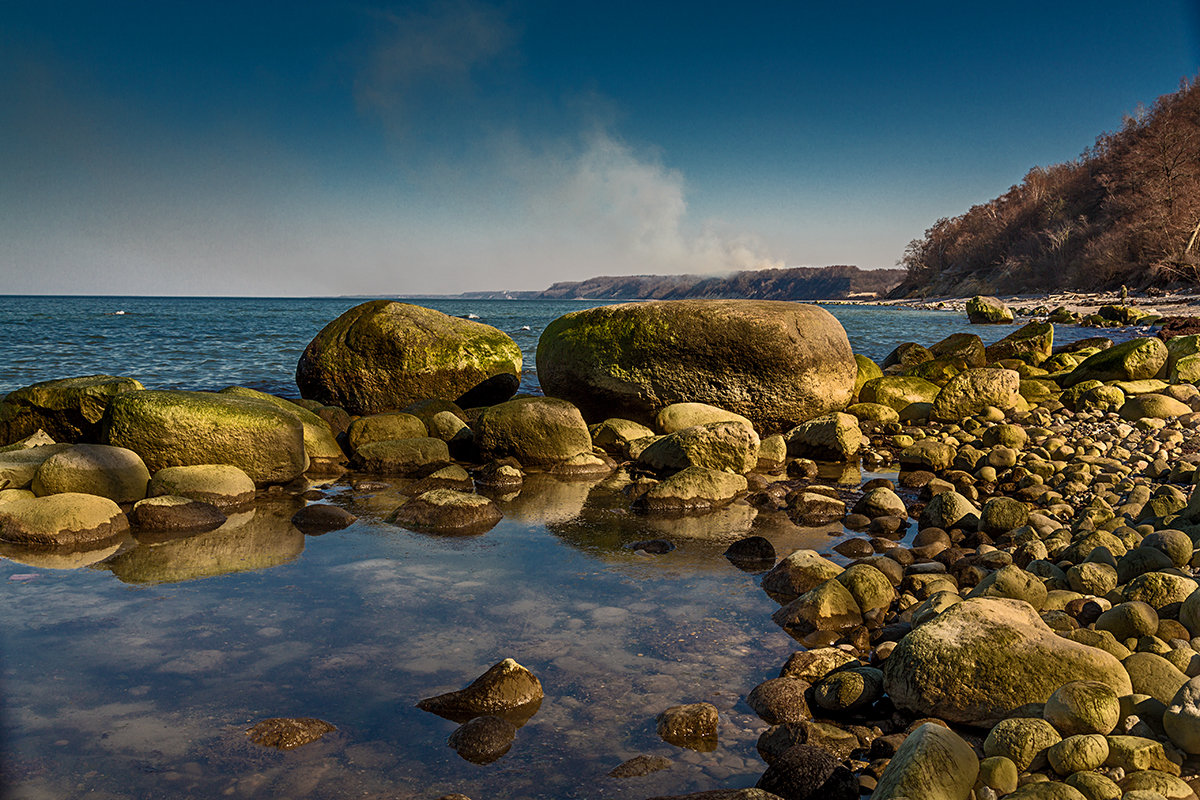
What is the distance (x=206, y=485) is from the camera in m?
6.91

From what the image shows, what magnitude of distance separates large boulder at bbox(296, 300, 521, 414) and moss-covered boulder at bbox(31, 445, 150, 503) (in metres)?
4.79

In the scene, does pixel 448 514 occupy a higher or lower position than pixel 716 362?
lower

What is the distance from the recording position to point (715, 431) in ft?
27.2

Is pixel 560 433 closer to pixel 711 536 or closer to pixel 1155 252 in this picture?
pixel 711 536

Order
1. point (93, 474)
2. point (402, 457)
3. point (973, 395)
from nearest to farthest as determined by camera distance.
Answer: point (93, 474) < point (402, 457) < point (973, 395)

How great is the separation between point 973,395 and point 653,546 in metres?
7.34

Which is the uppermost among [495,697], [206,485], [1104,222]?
[1104,222]

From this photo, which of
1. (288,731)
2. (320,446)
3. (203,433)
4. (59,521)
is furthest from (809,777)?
(320,446)

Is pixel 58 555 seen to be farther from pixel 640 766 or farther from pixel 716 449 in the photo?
pixel 716 449

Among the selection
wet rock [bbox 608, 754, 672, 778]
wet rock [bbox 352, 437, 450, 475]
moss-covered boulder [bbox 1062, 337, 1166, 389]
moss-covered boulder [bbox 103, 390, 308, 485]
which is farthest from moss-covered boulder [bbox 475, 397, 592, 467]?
moss-covered boulder [bbox 1062, 337, 1166, 389]

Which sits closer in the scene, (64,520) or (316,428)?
(64,520)

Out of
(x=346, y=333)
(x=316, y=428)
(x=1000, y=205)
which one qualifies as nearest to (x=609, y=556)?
(x=316, y=428)

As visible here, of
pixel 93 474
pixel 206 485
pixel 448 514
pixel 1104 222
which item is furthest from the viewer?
pixel 1104 222

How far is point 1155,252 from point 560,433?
141 ft
